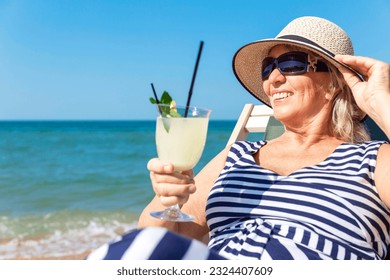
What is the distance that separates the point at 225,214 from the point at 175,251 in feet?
3.07

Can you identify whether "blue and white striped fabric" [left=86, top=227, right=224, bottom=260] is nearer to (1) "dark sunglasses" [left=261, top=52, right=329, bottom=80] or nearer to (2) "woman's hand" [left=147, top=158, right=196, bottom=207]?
(2) "woman's hand" [left=147, top=158, right=196, bottom=207]

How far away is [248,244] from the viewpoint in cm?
222

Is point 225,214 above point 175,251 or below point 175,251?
below

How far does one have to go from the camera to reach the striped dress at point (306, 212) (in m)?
2.21

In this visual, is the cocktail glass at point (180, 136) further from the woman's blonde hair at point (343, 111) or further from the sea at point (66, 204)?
the sea at point (66, 204)

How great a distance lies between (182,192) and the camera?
6.66 ft

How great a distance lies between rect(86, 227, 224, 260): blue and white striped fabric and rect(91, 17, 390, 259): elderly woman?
1.50 ft

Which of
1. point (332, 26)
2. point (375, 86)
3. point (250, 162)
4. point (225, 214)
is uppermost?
point (332, 26)

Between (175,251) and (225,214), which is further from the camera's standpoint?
(225,214)

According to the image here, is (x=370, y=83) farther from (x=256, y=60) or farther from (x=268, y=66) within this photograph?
(x=256, y=60)

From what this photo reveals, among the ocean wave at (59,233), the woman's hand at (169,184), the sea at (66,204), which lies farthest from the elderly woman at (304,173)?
the sea at (66,204)

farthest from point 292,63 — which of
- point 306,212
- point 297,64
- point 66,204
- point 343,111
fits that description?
point 66,204
